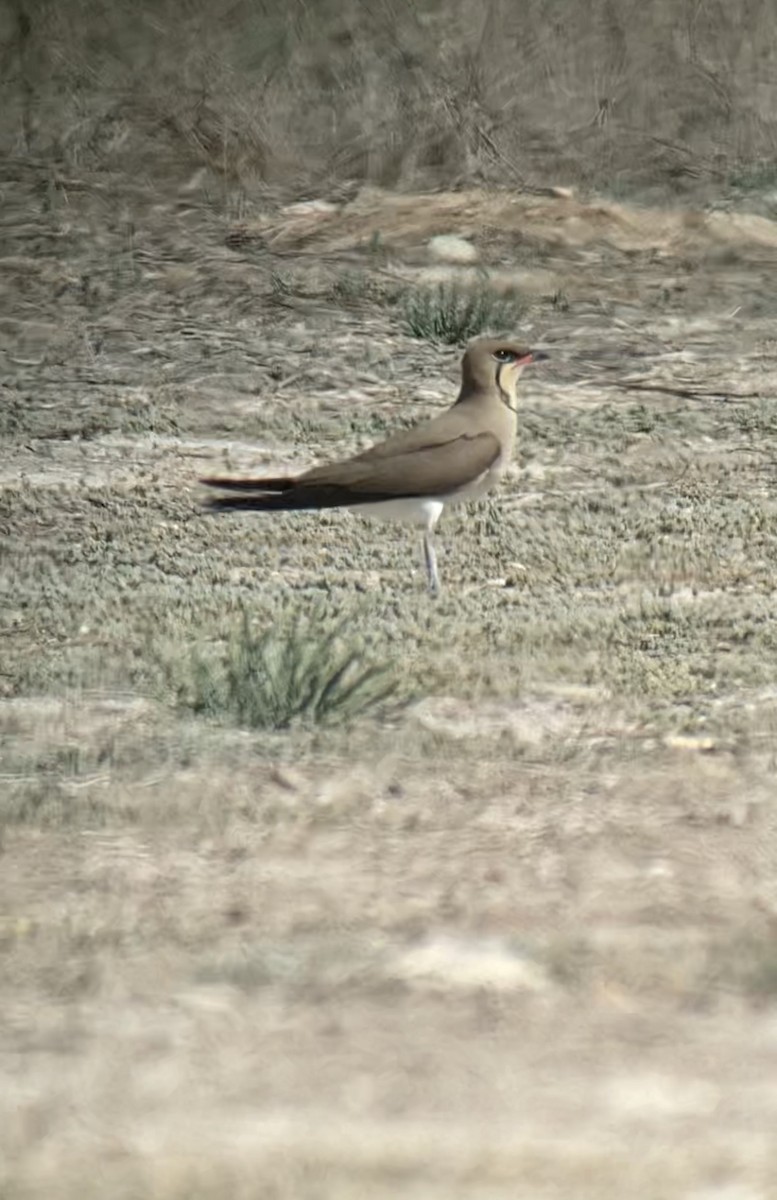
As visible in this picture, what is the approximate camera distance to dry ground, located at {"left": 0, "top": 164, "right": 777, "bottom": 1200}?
129 inches

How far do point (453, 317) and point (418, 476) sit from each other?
123 inches

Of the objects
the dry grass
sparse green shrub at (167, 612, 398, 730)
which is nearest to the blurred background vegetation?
the dry grass

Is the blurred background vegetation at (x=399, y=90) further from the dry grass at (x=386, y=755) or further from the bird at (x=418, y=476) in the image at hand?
the bird at (x=418, y=476)

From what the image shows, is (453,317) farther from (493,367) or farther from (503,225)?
(493,367)

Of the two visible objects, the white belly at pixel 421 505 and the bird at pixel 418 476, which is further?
the white belly at pixel 421 505

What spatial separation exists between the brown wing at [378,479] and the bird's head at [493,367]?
32cm

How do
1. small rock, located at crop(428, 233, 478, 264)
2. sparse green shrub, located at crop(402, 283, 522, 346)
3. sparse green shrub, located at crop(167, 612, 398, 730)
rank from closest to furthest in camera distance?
1. sparse green shrub, located at crop(167, 612, 398, 730)
2. sparse green shrub, located at crop(402, 283, 522, 346)
3. small rock, located at crop(428, 233, 478, 264)

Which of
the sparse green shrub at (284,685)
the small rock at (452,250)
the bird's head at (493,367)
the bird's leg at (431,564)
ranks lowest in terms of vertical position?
the small rock at (452,250)

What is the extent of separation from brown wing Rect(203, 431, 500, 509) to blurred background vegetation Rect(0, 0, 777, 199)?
573cm

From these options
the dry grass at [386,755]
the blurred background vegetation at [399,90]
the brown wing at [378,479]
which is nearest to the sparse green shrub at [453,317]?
Result: the dry grass at [386,755]

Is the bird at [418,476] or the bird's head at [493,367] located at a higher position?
the bird's head at [493,367]

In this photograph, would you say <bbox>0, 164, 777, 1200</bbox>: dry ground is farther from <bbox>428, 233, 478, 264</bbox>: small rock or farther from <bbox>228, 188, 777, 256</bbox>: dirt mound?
<bbox>228, 188, 777, 256</bbox>: dirt mound

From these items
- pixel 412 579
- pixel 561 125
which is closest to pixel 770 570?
pixel 412 579

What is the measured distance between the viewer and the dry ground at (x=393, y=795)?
3289mm
